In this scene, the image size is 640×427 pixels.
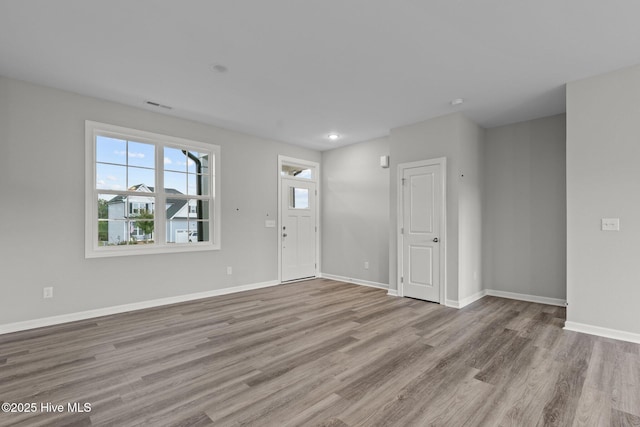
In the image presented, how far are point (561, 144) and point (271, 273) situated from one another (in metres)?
5.13

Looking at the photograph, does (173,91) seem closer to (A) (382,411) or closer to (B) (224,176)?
(B) (224,176)

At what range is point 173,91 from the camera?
3812 mm

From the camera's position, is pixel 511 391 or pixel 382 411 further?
Result: pixel 511 391

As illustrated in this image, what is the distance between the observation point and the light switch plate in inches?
128

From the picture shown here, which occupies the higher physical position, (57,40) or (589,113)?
(57,40)

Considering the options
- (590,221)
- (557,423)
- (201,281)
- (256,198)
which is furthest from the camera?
(256,198)

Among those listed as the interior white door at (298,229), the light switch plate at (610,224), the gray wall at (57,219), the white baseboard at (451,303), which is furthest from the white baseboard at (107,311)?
the light switch plate at (610,224)

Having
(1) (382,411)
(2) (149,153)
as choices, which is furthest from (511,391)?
(2) (149,153)

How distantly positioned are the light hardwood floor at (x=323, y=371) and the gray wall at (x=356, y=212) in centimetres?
194

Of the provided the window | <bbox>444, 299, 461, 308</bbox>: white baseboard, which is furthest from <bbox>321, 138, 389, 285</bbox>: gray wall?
the window

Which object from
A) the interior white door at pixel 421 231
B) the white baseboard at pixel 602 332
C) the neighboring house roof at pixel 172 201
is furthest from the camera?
the interior white door at pixel 421 231

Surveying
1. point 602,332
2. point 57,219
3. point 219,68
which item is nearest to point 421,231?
point 602,332

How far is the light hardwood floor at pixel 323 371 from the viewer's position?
1996 mm

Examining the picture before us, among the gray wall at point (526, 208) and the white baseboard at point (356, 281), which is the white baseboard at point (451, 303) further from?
the white baseboard at point (356, 281)
